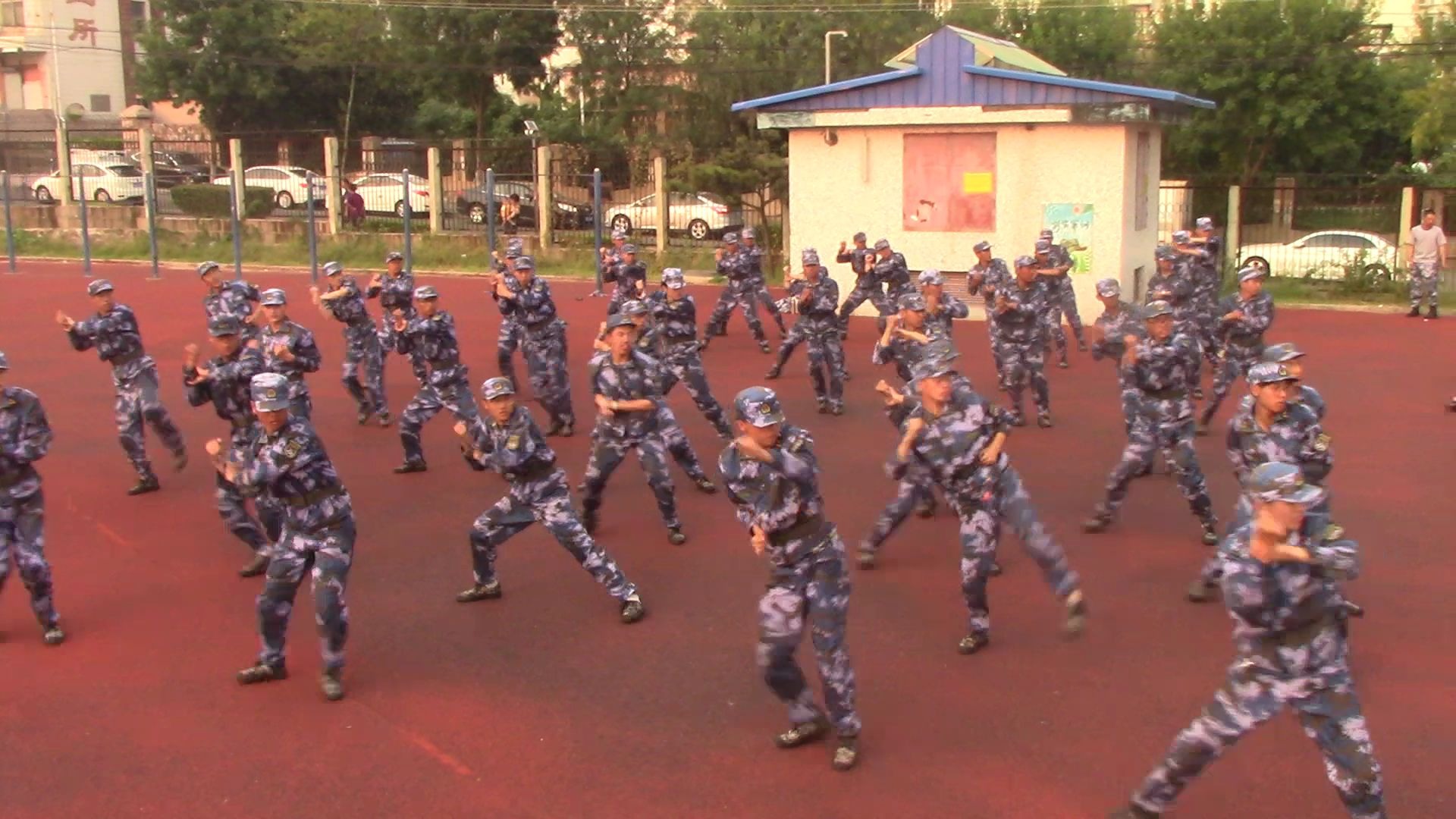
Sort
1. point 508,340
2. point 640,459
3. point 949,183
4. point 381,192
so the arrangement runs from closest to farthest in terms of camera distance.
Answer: point 640,459
point 508,340
point 949,183
point 381,192

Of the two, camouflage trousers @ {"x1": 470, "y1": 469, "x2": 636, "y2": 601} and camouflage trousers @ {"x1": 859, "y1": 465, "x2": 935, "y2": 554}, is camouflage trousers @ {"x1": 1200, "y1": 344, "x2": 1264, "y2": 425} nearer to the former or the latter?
camouflage trousers @ {"x1": 859, "y1": 465, "x2": 935, "y2": 554}

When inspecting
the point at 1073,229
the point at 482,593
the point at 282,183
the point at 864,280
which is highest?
the point at 282,183

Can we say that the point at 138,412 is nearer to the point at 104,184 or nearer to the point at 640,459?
the point at 640,459

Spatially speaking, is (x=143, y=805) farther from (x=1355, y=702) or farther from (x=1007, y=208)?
(x=1007, y=208)

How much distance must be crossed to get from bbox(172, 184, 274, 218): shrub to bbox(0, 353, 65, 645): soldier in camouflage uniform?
93.6 feet

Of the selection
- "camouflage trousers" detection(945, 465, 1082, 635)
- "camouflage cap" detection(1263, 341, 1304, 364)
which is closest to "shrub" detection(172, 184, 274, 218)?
"camouflage trousers" detection(945, 465, 1082, 635)

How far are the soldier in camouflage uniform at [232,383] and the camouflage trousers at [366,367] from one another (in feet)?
11.5

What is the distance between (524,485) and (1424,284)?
1761 centimetres

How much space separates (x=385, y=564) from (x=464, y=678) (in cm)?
227

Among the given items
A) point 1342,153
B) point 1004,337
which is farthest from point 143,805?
point 1342,153

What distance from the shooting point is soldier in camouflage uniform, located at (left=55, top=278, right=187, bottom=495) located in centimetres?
1118

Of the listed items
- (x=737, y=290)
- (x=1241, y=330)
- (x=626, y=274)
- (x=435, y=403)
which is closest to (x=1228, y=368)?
(x=1241, y=330)

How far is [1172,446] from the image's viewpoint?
9.34 meters

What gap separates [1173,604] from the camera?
852cm
